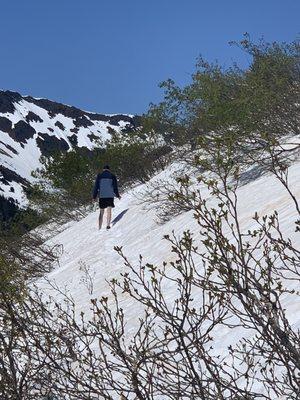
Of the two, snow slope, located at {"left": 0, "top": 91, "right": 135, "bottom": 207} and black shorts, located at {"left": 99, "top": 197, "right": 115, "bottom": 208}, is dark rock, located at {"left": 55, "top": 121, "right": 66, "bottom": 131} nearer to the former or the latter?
snow slope, located at {"left": 0, "top": 91, "right": 135, "bottom": 207}

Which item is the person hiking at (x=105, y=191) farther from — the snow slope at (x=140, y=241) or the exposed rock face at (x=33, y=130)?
the exposed rock face at (x=33, y=130)

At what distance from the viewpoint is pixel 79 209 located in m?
22.8

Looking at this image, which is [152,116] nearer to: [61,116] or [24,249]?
[24,249]

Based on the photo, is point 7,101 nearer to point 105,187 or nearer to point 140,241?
point 105,187

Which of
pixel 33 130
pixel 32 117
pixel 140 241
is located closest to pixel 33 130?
pixel 33 130

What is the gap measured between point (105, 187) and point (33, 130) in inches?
6292

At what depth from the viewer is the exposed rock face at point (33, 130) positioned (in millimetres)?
144875

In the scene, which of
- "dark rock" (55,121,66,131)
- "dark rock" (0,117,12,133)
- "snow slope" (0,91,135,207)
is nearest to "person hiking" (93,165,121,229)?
"snow slope" (0,91,135,207)

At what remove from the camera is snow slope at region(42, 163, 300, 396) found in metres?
6.53

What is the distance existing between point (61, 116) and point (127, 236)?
182 meters

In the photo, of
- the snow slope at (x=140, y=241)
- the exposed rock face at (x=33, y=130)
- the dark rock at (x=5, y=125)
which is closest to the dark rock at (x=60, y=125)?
the exposed rock face at (x=33, y=130)

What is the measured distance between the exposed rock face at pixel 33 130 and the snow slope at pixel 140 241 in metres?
113

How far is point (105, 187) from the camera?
50.1 feet

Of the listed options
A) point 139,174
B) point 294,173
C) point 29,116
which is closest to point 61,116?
point 29,116
